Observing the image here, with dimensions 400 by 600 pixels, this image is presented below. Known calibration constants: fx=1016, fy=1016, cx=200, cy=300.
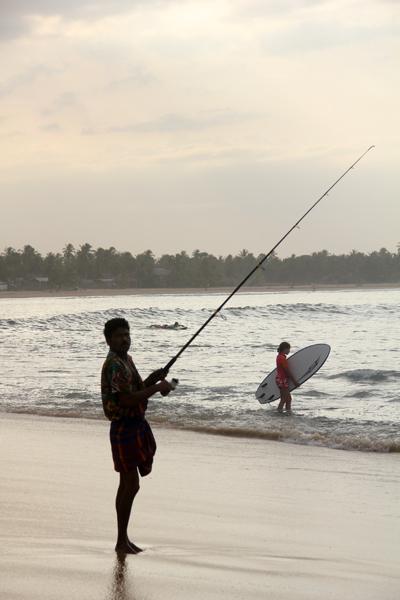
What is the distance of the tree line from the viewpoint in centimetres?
14000

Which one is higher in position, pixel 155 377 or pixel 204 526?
pixel 155 377

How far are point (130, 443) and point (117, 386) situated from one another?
0.32m

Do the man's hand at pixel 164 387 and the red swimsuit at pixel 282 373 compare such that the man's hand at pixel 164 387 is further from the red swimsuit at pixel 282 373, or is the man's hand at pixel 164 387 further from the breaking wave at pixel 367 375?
the breaking wave at pixel 367 375

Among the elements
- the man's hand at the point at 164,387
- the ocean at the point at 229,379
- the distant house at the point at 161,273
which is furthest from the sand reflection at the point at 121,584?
the distant house at the point at 161,273

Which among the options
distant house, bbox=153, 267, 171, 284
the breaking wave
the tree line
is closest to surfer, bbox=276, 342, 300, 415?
the breaking wave

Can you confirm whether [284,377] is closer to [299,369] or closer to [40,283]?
[299,369]

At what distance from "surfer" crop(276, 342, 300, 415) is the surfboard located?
13 centimetres

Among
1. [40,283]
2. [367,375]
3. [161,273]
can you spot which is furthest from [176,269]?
[367,375]

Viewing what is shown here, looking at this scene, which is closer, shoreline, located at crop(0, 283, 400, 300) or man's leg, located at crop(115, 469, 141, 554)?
man's leg, located at crop(115, 469, 141, 554)

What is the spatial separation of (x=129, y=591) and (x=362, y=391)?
14.4m

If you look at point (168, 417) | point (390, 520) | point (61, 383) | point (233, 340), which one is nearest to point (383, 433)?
point (168, 417)

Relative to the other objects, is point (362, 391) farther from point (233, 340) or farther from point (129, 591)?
point (233, 340)

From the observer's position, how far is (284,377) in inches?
596

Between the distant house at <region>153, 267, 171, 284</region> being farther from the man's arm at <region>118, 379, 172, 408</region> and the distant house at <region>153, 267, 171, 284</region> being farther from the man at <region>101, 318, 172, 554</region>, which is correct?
the man's arm at <region>118, 379, 172, 408</region>
